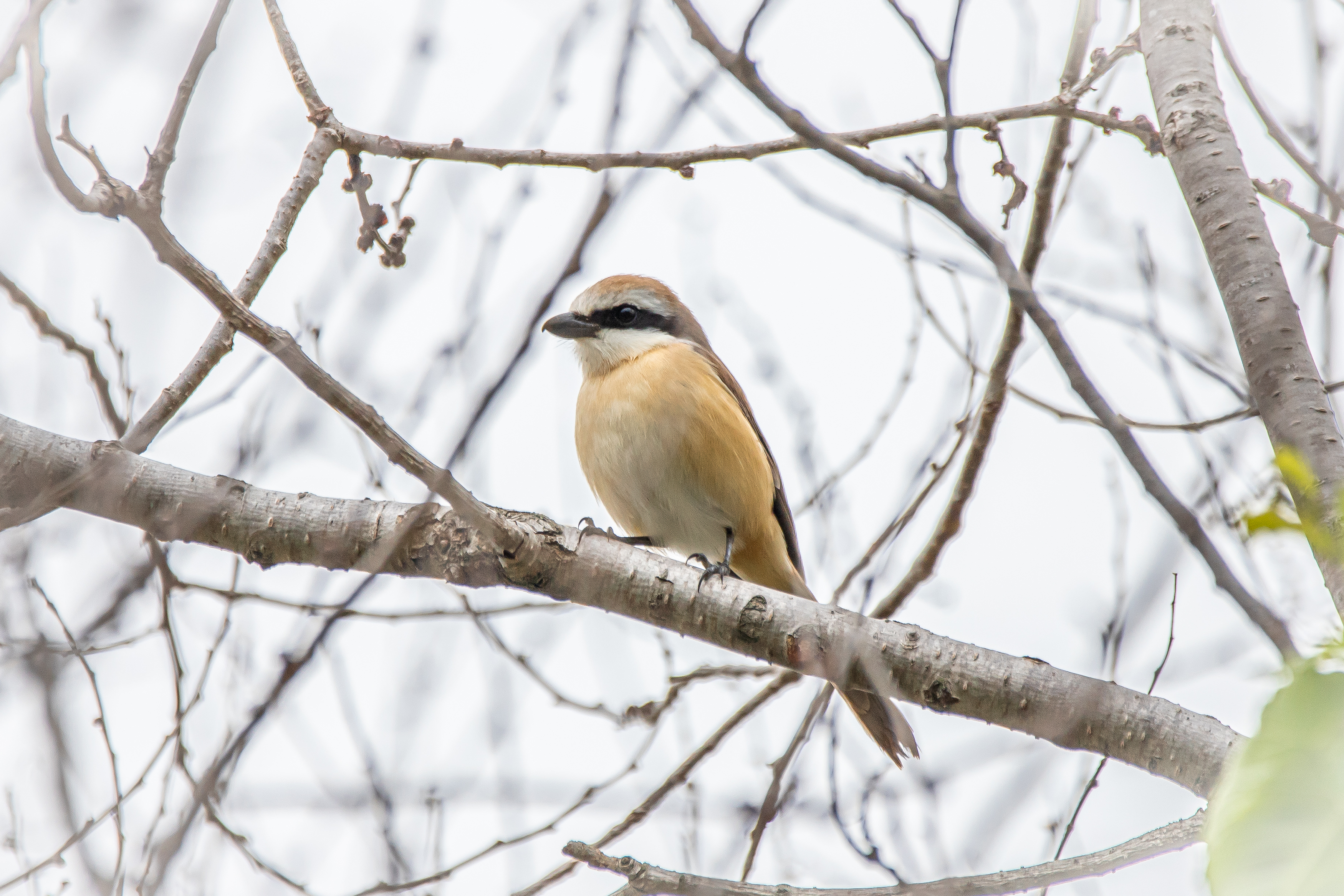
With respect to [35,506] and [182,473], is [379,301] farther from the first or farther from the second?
[35,506]

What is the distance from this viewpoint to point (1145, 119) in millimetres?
3098

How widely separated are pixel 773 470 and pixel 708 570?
2399mm

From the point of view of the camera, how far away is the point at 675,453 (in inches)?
193

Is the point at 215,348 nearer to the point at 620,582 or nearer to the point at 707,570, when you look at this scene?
the point at 620,582

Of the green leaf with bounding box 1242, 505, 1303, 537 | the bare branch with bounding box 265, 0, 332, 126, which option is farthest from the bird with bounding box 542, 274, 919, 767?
the green leaf with bounding box 1242, 505, 1303, 537

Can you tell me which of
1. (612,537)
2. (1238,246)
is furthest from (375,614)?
(1238,246)

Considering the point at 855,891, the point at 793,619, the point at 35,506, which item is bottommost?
the point at 855,891

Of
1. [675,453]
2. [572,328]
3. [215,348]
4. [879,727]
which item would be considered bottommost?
[879,727]

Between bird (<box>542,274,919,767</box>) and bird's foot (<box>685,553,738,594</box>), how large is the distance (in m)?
0.03

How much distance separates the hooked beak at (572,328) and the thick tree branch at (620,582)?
2.61 metres

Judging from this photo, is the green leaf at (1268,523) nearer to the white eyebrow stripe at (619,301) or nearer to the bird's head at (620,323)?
the bird's head at (620,323)

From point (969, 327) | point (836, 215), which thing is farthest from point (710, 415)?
point (836, 215)

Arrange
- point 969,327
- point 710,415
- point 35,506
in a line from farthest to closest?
point 710,415 → point 969,327 → point 35,506

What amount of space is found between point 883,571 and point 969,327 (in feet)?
5.01
